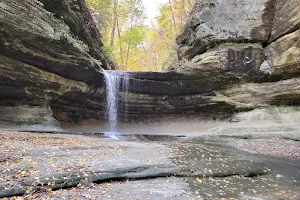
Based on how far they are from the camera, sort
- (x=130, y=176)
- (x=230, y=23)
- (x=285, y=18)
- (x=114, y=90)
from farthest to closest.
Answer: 1. (x=114, y=90)
2. (x=230, y=23)
3. (x=285, y=18)
4. (x=130, y=176)

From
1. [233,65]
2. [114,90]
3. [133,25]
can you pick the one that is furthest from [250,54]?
[133,25]

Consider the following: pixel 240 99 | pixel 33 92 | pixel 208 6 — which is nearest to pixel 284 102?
pixel 240 99

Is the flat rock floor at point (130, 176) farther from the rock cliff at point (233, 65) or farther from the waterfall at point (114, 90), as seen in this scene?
the waterfall at point (114, 90)

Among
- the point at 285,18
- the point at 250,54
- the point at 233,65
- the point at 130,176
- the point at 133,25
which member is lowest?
the point at 130,176

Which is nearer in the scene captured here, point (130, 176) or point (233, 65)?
point (130, 176)

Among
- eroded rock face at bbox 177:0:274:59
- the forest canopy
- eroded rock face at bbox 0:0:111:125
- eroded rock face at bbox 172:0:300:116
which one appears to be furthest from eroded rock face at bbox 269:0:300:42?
eroded rock face at bbox 0:0:111:125

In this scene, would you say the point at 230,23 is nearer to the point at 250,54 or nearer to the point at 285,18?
the point at 250,54

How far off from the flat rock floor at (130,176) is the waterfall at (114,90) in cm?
911

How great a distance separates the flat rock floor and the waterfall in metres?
9.11

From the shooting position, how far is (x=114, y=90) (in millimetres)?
17062

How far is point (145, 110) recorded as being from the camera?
61.0 ft

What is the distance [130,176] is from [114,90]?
11.9 meters

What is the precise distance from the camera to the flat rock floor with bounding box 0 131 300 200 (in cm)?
449

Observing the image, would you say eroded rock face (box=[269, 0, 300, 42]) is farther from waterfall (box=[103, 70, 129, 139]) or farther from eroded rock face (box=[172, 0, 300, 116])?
waterfall (box=[103, 70, 129, 139])
